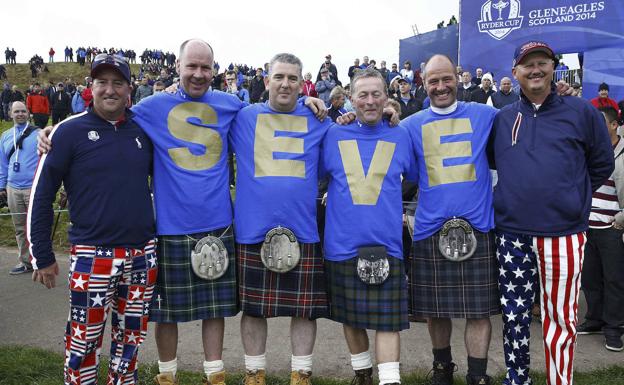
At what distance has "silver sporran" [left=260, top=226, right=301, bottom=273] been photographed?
3.14 meters

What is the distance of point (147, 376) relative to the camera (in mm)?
3547

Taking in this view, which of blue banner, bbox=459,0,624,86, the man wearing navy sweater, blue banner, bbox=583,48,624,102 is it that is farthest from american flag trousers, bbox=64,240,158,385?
blue banner, bbox=459,0,624,86

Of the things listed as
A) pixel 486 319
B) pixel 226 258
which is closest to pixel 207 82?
pixel 226 258

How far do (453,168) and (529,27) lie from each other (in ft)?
48.1

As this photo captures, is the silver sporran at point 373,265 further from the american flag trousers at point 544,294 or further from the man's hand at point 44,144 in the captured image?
the man's hand at point 44,144

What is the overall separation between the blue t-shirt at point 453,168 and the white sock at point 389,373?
80cm

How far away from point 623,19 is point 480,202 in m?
14.4

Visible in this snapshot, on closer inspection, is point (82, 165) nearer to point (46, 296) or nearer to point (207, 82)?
point (207, 82)

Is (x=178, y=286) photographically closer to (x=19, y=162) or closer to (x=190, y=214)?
(x=190, y=214)

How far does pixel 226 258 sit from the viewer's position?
3.18 metres

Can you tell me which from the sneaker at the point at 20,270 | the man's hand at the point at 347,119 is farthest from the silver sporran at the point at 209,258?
the sneaker at the point at 20,270

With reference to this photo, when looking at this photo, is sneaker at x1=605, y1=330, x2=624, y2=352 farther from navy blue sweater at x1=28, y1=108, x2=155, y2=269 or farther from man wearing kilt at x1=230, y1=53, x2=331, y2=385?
navy blue sweater at x1=28, y1=108, x2=155, y2=269

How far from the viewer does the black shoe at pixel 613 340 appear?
4059mm

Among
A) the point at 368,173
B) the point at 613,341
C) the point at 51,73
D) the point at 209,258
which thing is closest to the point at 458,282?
the point at 368,173
